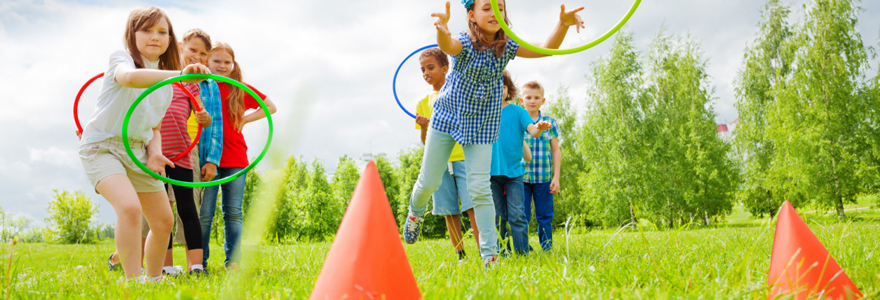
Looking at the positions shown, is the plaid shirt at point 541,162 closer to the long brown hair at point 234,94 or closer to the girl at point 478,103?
the girl at point 478,103

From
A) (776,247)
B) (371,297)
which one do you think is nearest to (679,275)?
(776,247)

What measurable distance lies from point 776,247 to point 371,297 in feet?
5.10

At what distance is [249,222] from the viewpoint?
362 mm

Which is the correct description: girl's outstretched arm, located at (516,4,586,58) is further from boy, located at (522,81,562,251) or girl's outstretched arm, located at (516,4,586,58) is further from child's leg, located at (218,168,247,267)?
child's leg, located at (218,168,247,267)

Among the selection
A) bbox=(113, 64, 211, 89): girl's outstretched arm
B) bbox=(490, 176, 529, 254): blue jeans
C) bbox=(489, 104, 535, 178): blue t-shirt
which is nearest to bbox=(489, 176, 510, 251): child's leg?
bbox=(490, 176, 529, 254): blue jeans

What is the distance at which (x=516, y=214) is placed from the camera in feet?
13.5

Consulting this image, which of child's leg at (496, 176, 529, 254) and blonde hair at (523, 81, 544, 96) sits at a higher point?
blonde hair at (523, 81, 544, 96)

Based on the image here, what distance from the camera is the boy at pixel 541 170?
480cm

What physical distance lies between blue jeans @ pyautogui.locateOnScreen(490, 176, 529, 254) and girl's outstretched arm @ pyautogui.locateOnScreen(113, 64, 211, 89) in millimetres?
2308

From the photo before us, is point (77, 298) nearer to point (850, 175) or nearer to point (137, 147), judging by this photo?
point (137, 147)

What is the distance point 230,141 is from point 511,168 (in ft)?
7.71

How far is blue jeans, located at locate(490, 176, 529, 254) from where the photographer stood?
404cm

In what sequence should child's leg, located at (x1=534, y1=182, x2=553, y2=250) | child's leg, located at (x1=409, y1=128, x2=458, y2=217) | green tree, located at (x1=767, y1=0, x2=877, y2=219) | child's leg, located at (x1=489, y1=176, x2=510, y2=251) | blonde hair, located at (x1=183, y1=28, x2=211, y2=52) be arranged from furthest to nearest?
green tree, located at (x1=767, y1=0, x2=877, y2=219)
child's leg, located at (x1=534, y1=182, x2=553, y2=250)
child's leg, located at (x1=489, y1=176, x2=510, y2=251)
blonde hair, located at (x1=183, y1=28, x2=211, y2=52)
child's leg, located at (x1=409, y1=128, x2=458, y2=217)

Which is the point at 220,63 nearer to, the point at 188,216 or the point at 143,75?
the point at 188,216
